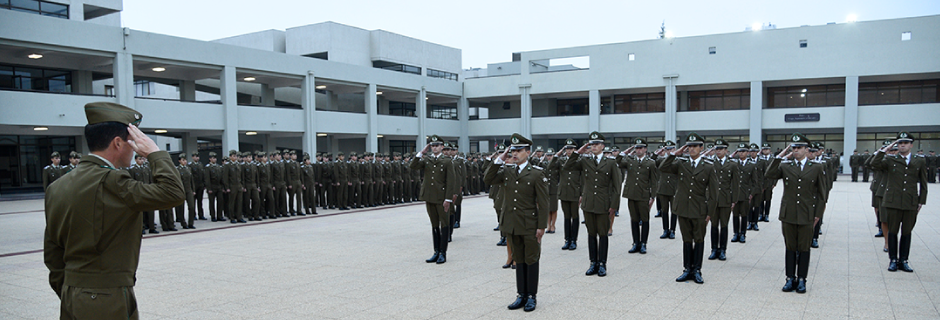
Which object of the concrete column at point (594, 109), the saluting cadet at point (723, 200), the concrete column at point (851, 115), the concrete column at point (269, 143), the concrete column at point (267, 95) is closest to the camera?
the saluting cadet at point (723, 200)

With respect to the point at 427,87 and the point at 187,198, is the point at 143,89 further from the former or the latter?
the point at 187,198

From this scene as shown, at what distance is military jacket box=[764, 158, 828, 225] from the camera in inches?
245

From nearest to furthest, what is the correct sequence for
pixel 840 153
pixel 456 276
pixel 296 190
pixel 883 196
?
pixel 456 276 < pixel 883 196 < pixel 296 190 < pixel 840 153

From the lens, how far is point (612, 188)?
798 centimetres

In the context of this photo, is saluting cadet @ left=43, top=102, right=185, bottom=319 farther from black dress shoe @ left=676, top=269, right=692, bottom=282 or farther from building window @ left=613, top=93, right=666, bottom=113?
building window @ left=613, top=93, right=666, bottom=113

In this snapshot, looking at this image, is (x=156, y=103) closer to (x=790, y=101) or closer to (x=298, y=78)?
(x=298, y=78)

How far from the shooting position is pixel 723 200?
8.45 m

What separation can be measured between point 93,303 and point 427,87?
3040 centimetres

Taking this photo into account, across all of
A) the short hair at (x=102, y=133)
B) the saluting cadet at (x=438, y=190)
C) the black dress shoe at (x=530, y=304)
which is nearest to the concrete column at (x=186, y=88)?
the saluting cadet at (x=438, y=190)

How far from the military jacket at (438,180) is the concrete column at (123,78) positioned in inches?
609

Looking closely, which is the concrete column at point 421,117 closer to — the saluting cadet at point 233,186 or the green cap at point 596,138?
the saluting cadet at point 233,186

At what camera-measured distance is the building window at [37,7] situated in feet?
66.1

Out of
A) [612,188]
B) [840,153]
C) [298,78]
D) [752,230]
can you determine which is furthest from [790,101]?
[612,188]

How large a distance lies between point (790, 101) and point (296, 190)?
2968 cm
